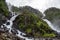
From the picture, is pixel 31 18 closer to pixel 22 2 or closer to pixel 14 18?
pixel 14 18

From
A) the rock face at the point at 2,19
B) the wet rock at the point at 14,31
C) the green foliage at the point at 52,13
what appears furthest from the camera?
the green foliage at the point at 52,13

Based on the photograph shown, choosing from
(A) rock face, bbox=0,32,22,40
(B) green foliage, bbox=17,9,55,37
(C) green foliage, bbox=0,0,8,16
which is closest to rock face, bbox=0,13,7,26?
(C) green foliage, bbox=0,0,8,16

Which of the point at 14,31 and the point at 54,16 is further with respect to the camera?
the point at 54,16

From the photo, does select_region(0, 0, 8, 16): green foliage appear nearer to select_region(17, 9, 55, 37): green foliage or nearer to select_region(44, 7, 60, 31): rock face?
select_region(17, 9, 55, 37): green foliage

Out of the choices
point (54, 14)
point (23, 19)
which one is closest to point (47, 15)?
point (54, 14)

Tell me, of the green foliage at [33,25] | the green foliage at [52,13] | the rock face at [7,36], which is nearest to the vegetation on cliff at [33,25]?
the green foliage at [33,25]

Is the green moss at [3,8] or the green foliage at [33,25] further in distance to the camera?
the green moss at [3,8]

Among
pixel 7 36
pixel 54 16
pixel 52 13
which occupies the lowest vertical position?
pixel 7 36

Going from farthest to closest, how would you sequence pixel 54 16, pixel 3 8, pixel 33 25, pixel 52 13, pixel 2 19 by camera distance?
pixel 3 8 → pixel 52 13 → pixel 54 16 → pixel 2 19 → pixel 33 25

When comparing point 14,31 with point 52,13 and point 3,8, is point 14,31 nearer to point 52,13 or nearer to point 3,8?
point 3,8

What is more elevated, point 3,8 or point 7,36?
point 3,8

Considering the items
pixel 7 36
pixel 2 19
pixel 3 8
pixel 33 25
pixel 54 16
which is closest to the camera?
pixel 7 36

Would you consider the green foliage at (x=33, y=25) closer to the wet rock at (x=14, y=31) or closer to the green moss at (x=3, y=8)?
the wet rock at (x=14, y=31)

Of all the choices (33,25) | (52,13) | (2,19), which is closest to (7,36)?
(2,19)
